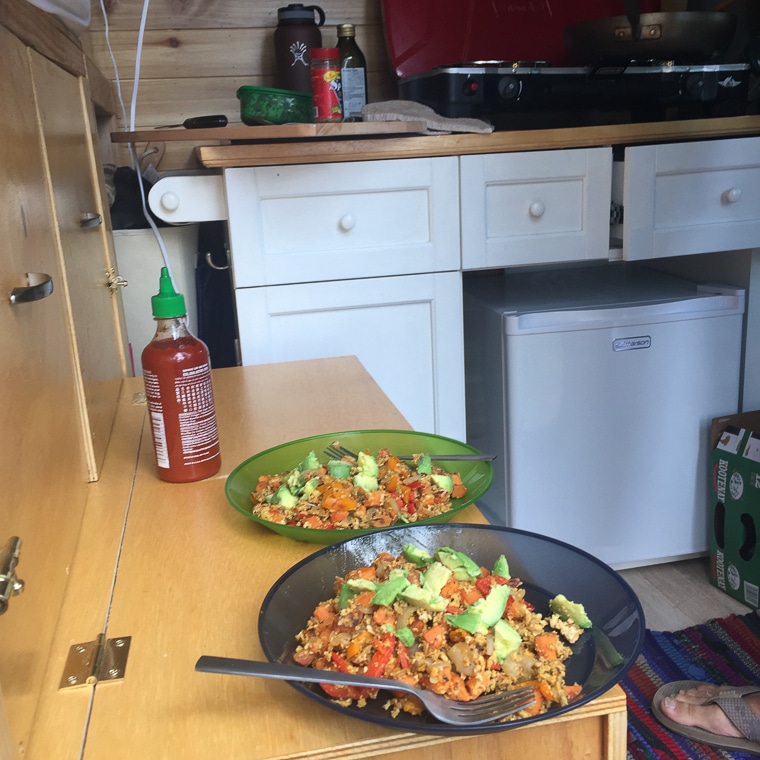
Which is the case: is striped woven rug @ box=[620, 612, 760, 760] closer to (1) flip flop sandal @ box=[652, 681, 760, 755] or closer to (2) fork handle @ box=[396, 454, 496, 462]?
(1) flip flop sandal @ box=[652, 681, 760, 755]

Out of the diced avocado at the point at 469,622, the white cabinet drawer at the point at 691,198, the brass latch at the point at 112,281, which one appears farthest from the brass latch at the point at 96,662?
the white cabinet drawer at the point at 691,198

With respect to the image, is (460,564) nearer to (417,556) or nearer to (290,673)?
(417,556)

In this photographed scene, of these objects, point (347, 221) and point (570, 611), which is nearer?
point (570, 611)

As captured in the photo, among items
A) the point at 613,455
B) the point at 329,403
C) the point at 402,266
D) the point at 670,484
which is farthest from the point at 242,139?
the point at 670,484

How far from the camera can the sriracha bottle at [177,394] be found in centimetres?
75

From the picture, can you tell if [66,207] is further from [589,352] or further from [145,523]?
[589,352]

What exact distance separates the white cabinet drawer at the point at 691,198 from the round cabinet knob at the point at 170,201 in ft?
2.82

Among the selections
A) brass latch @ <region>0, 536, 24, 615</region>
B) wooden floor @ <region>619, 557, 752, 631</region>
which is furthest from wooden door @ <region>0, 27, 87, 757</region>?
wooden floor @ <region>619, 557, 752, 631</region>

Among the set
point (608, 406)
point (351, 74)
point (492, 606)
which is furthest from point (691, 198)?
point (492, 606)

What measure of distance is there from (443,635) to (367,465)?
10.8 inches

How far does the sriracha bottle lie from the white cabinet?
0.69 m

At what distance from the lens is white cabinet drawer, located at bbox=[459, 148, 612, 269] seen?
59.5 inches

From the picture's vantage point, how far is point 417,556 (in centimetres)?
56

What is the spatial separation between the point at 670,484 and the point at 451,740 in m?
1.44
